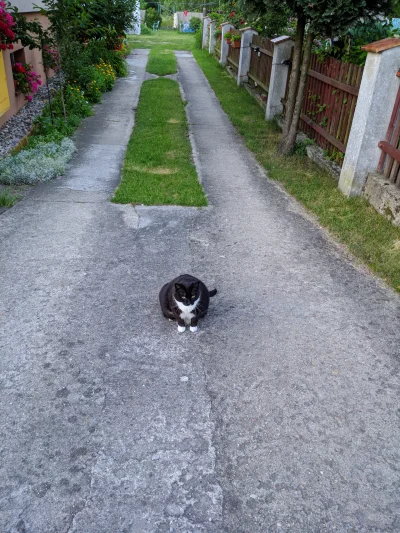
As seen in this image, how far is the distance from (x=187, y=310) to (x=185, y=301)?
0.14 metres

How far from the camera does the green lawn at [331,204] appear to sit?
5.23 metres

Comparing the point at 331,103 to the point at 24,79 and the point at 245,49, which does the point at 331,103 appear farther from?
the point at 245,49

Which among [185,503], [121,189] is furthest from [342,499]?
[121,189]

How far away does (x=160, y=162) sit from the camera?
27.0 feet

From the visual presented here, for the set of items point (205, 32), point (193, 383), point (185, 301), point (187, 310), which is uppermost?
point (205, 32)

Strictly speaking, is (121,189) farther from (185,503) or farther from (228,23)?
(228,23)

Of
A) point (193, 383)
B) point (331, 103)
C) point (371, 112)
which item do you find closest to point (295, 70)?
point (331, 103)

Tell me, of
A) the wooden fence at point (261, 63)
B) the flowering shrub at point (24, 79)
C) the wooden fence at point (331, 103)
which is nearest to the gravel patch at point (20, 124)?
the flowering shrub at point (24, 79)

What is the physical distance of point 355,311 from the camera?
4.37 metres

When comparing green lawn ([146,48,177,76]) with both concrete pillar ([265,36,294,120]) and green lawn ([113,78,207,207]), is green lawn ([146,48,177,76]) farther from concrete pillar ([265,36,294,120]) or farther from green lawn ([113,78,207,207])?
concrete pillar ([265,36,294,120])

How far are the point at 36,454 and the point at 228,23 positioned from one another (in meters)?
20.2

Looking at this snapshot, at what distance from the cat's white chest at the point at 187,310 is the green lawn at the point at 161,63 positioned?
16.1 metres

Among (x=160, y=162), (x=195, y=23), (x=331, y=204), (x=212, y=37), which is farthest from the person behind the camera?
(x=195, y=23)

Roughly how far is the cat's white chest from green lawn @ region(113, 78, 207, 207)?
3023mm
